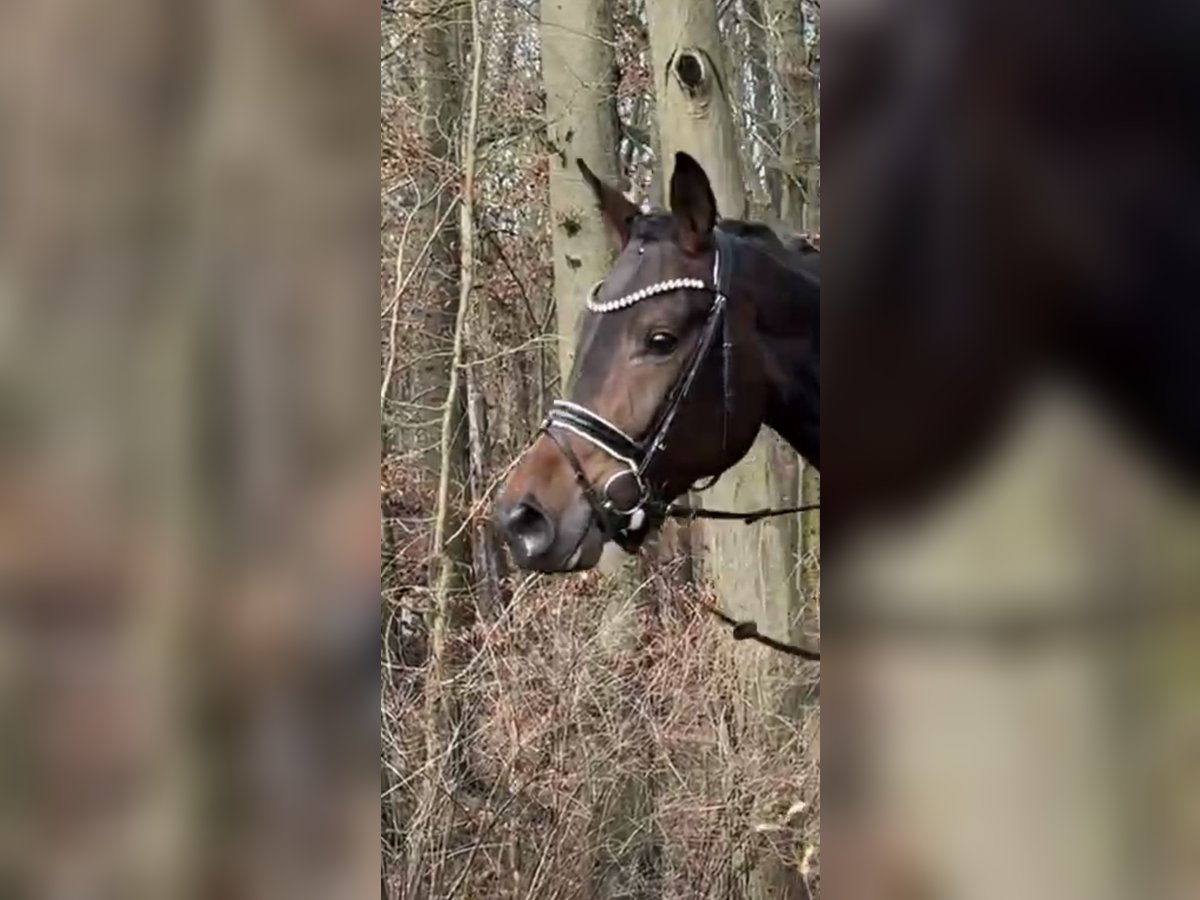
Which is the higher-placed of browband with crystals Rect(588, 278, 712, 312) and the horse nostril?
browband with crystals Rect(588, 278, 712, 312)

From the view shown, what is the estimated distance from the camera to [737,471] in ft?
3.13

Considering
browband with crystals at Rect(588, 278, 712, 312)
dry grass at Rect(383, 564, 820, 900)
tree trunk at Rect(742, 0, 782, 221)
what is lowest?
Answer: dry grass at Rect(383, 564, 820, 900)

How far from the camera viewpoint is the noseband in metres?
0.92

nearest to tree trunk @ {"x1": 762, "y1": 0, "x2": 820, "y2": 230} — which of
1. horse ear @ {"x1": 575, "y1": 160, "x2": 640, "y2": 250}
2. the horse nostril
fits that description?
horse ear @ {"x1": 575, "y1": 160, "x2": 640, "y2": 250}

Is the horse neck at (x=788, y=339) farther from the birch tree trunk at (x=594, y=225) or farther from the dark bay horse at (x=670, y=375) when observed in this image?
the birch tree trunk at (x=594, y=225)

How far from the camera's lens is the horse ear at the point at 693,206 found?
920 mm

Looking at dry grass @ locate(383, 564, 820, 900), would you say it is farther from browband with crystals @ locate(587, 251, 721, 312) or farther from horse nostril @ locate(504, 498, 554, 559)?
browband with crystals @ locate(587, 251, 721, 312)

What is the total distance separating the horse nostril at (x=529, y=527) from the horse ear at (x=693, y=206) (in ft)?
0.75

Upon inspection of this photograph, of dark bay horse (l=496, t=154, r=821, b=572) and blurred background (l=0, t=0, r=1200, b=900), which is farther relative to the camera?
dark bay horse (l=496, t=154, r=821, b=572)

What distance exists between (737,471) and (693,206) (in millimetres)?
202
